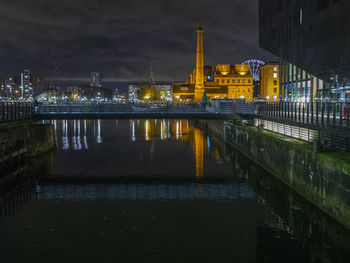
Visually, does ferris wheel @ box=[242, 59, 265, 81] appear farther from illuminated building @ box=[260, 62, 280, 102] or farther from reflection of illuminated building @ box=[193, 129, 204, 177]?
reflection of illuminated building @ box=[193, 129, 204, 177]

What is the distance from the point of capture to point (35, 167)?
37469 millimetres

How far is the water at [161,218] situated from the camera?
17219mm

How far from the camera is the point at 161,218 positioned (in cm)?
2189

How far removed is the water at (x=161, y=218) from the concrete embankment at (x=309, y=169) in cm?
70

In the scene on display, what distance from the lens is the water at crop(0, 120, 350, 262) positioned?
17.2 metres

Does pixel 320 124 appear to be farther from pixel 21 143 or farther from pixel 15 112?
pixel 15 112

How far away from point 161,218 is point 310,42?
28253 millimetres

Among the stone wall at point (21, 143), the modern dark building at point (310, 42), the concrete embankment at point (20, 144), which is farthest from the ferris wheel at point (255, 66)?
the concrete embankment at point (20, 144)

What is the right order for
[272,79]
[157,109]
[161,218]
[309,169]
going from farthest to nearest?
[272,79] → [157,109] → [309,169] → [161,218]

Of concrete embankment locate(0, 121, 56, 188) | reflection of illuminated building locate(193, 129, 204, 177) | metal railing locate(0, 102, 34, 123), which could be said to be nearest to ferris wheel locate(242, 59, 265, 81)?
reflection of illuminated building locate(193, 129, 204, 177)

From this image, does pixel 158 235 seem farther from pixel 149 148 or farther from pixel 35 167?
pixel 149 148

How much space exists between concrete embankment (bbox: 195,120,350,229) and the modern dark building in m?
9.11

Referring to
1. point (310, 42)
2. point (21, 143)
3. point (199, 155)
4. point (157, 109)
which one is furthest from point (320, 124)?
point (21, 143)

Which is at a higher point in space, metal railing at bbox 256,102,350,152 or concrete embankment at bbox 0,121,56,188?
metal railing at bbox 256,102,350,152
